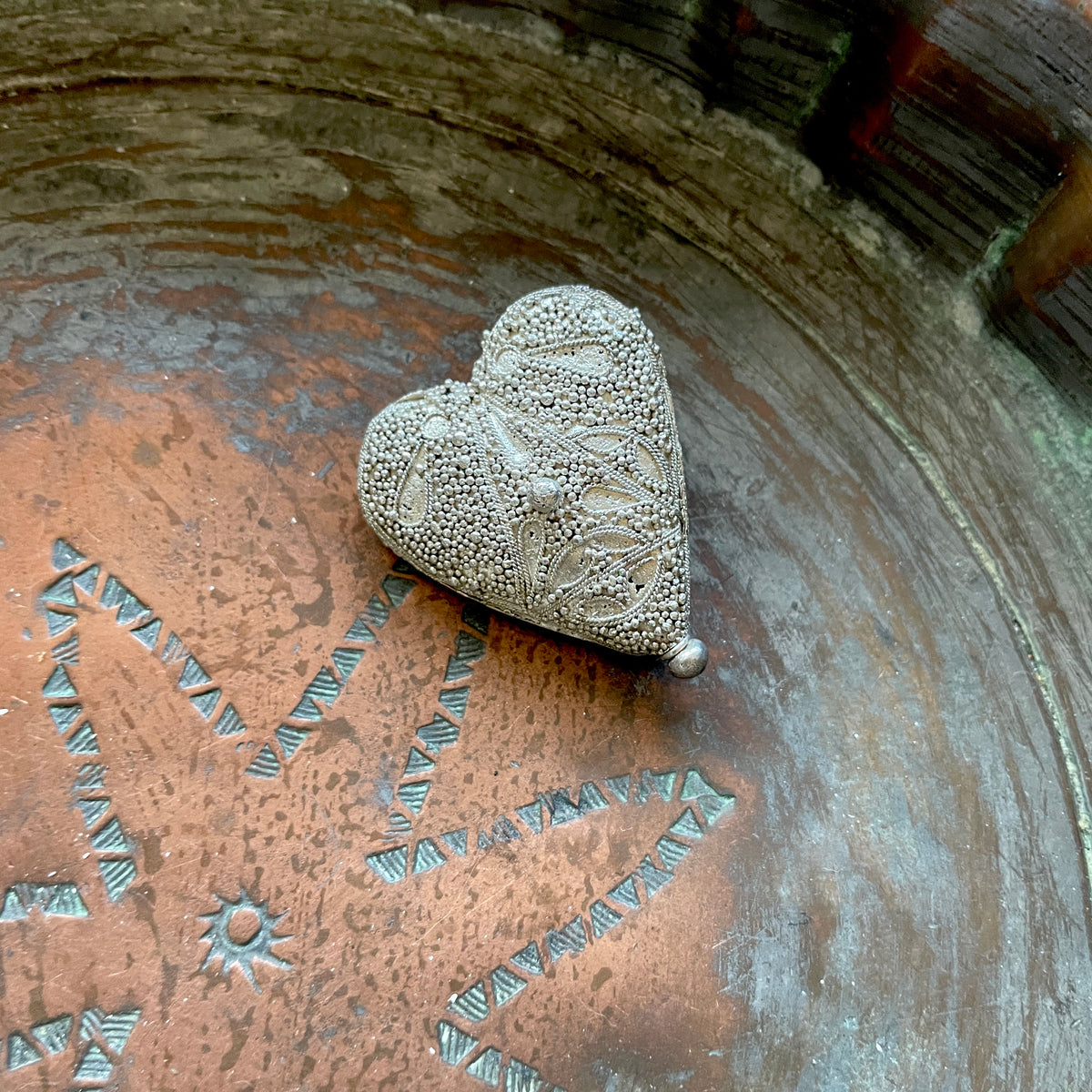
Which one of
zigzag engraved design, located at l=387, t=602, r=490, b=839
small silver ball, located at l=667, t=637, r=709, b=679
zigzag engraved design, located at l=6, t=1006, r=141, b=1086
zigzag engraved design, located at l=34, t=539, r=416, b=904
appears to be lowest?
zigzag engraved design, located at l=6, t=1006, r=141, b=1086

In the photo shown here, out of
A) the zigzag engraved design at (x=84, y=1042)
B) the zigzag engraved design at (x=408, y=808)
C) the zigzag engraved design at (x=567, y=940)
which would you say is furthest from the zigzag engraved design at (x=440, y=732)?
the zigzag engraved design at (x=84, y=1042)

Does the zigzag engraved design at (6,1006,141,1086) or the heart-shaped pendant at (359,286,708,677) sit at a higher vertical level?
the heart-shaped pendant at (359,286,708,677)

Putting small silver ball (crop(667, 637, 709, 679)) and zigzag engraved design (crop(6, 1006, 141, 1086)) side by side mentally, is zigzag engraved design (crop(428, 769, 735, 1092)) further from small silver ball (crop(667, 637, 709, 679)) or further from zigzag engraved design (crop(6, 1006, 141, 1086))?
zigzag engraved design (crop(6, 1006, 141, 1086))

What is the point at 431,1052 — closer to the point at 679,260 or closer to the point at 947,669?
the point at 947,669

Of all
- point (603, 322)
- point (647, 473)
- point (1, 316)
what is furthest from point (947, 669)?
point (1, 316)

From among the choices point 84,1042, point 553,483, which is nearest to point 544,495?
point 553,483

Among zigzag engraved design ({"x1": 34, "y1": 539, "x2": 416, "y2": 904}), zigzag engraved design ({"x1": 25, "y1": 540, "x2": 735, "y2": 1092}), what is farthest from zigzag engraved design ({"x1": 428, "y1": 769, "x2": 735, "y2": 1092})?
zigzag engraved design ({"x1": 34, "y1": 539, "x2": 416, "y2": 904})

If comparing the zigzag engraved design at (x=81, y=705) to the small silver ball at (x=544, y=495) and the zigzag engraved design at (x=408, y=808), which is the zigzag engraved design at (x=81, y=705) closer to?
the zigzag engraved design at (x=408, y=808)
